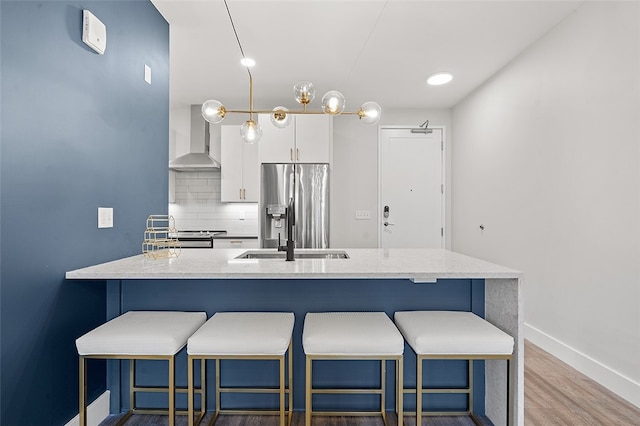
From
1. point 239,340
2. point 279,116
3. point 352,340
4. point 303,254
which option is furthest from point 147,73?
point 352,340

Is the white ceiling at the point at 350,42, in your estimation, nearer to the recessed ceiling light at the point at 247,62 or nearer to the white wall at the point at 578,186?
the recessed ceiling light at the point at 247,62

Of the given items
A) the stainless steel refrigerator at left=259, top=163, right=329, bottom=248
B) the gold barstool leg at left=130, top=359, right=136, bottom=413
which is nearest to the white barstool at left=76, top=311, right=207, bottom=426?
the gold barstool leg at left=130, top=359, right=136, bottom=413

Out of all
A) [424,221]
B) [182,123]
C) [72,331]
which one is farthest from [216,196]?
[72,331]

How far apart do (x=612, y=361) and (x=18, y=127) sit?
129 inches

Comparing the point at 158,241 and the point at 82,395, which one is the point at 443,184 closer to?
the point at 158,241

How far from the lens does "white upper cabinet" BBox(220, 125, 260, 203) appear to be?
436cm

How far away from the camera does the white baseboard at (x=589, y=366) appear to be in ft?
6.68

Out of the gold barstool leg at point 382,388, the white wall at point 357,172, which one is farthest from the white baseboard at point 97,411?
the white wall at point 357,172

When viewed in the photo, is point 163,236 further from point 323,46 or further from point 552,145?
point 552,145

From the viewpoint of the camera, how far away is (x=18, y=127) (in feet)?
4.36

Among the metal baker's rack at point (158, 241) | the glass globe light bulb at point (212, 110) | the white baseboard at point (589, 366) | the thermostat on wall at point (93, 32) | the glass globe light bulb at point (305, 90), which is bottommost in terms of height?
the white baseboard at point (589, 366)

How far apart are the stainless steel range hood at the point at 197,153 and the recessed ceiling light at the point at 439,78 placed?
2.63 meters

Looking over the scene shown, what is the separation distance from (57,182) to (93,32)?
769 millimetres

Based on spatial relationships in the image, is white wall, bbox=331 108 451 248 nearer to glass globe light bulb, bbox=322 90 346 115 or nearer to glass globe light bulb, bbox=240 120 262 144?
glass globe light bulb, bbox=240 120 262 144
